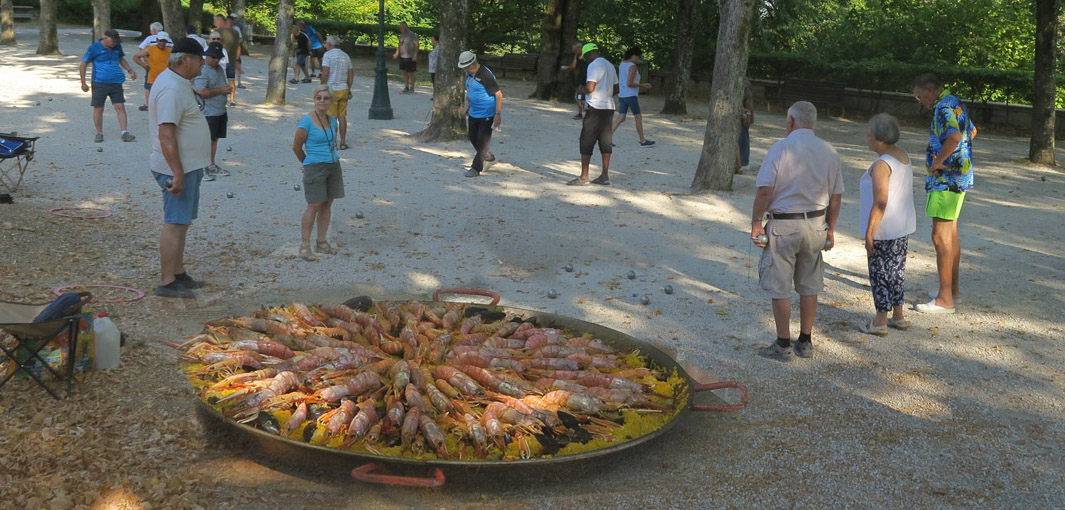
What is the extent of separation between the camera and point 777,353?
266 inches

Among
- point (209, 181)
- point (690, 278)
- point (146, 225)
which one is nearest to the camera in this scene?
point (690, 278)

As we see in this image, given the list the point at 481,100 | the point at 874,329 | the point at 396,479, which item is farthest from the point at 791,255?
the point at 481,100

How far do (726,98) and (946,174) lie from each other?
4.77m

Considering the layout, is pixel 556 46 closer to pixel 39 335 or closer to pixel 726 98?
pixel 726 98

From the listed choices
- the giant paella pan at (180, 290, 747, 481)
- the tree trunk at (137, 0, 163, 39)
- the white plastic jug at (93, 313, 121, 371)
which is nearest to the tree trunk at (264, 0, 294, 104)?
the giant paella pan at (180, 290, 747, 481)

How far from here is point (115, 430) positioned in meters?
4.96

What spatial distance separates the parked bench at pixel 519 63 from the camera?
30.4 meters

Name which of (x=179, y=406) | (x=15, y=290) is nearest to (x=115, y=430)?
(x=179, y=406)

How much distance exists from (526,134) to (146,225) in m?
9.03

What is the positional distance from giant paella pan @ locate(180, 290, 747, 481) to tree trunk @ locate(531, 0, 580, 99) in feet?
57.7

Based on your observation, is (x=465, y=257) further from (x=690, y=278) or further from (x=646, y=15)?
(x=646, y=15)

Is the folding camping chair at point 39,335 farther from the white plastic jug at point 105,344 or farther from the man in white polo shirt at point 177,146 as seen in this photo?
the man in white polo shirt at point 177,146

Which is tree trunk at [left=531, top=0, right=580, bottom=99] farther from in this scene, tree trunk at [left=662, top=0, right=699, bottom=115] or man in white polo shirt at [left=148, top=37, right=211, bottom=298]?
man in white polo shirt at [left=148, top=37, right=211, bottom=298]

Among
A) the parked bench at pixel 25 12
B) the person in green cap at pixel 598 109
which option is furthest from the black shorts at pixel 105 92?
the parked bench at pixel 25 12
